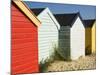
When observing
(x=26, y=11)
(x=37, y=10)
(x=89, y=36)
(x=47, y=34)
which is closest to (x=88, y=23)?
(x=89, y=36)

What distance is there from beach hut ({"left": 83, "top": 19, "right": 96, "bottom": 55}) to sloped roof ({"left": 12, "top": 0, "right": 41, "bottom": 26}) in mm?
527

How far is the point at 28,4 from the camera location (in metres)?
2.19

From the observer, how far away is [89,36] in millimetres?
2510

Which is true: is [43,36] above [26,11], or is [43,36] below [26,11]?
below

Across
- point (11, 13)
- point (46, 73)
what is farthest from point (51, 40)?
point (11, 13)

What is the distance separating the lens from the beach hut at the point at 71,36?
238 centimetres

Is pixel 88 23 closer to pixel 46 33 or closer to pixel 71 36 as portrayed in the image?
pixel 71 36

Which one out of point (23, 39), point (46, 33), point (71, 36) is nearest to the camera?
point (23, 39)

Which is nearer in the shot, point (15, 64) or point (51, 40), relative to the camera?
point (15, 64)

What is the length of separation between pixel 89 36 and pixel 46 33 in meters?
0.47

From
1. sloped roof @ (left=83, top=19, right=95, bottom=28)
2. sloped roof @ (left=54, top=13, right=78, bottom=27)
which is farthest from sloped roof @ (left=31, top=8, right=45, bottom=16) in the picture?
sloped roof @ (left=83, top=19, right=95, bottom=28)

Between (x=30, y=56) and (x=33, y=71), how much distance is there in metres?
0.14

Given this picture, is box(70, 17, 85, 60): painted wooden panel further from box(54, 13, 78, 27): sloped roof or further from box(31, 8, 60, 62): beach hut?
box(31, 8, 60, 62): beach hut
